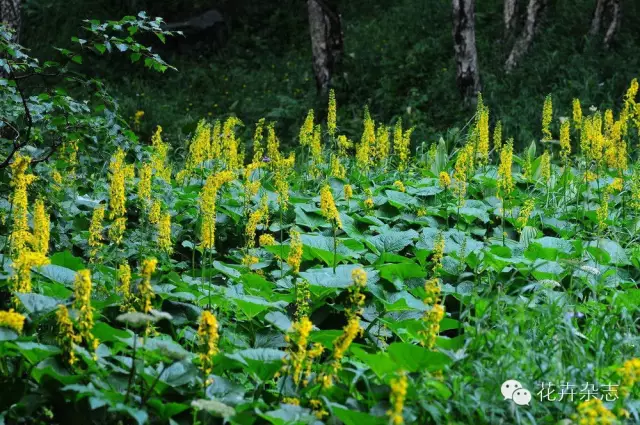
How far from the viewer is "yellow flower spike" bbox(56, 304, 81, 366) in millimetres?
3045

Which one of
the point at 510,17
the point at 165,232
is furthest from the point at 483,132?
the point at 510,17

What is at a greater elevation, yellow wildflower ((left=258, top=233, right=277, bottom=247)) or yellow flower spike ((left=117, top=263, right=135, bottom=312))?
yellow flower spike ((left=117, top=263, right=135, bottom=312))

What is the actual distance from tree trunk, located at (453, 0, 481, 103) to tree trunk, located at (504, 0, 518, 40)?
2.16m

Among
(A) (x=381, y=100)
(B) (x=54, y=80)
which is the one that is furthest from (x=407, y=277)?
(B) (x=54, y=80)

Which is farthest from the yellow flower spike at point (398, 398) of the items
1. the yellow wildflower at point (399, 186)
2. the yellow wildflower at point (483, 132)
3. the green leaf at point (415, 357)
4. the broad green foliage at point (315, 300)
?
the yellow wildflower at point (483, 132)

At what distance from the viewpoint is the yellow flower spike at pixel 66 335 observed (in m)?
3.04

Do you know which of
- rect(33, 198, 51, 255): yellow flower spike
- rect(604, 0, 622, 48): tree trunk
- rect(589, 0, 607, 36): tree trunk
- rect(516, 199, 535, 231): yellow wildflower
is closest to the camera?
rect(33, 198, 51, 255): yellow flower spike

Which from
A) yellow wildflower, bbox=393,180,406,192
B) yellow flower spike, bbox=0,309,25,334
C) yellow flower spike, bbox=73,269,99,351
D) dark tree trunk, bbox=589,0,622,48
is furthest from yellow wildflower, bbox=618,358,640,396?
dark tree trunk, bbox=589,0,622,48

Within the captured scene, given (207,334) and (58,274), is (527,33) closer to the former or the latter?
(58,274)

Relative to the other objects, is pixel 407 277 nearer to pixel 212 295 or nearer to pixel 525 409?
pixel 212 295

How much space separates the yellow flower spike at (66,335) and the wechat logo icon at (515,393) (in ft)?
5.15

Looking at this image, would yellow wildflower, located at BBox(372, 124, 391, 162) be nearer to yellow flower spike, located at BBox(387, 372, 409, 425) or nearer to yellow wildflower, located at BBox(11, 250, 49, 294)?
yellow wildflower, located at BBox(11, 250, 49, 294)

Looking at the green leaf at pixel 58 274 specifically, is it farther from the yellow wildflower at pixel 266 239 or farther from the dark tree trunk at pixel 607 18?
the dark tree trunk at pixel 607 18

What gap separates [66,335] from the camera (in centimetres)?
312
